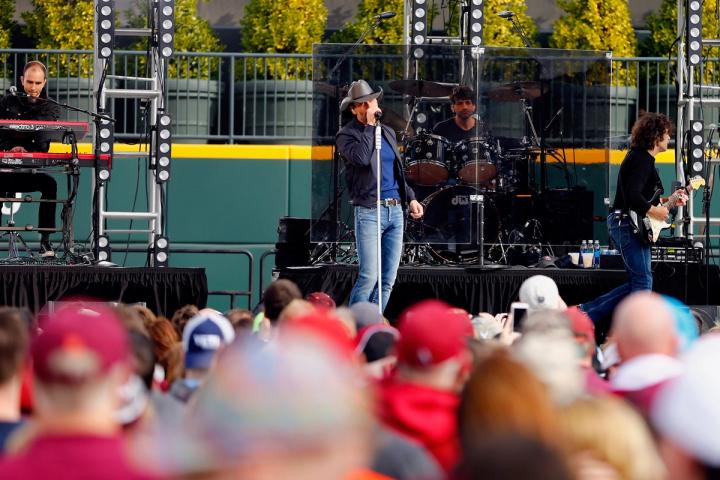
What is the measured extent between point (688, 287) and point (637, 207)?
5.83ft

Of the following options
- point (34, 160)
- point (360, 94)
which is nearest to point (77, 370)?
point (360, 94)

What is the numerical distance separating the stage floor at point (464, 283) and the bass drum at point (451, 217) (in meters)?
0.44

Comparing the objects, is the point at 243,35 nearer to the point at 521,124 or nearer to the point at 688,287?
the point at 521,124

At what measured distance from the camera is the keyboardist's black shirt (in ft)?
44.4

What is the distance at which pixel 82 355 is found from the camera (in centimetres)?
302

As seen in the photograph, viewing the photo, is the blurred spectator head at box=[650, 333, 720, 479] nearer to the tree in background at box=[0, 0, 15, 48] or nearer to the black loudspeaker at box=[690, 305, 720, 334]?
the black loudspeaker at box=[690, 305, 720, 334]

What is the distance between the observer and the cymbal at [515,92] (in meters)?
13.8

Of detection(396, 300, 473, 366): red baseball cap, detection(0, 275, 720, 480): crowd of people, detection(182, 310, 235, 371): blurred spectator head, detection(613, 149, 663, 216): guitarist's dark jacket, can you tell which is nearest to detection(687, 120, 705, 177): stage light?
detection(613, 149, 663, 216): guitarist's dark jacket

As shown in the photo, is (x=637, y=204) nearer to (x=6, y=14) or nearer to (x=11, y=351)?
(x=11, y=351)

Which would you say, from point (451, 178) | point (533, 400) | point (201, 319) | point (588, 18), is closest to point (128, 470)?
point (533, 400)

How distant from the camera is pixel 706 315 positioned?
12.8 metres

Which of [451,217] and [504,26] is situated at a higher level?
[504,26]

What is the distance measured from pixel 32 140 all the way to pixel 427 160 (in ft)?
12.4

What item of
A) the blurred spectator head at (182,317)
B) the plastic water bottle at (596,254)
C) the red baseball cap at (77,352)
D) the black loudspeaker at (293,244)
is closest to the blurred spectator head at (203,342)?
the blurred spectator head at (182,317)
